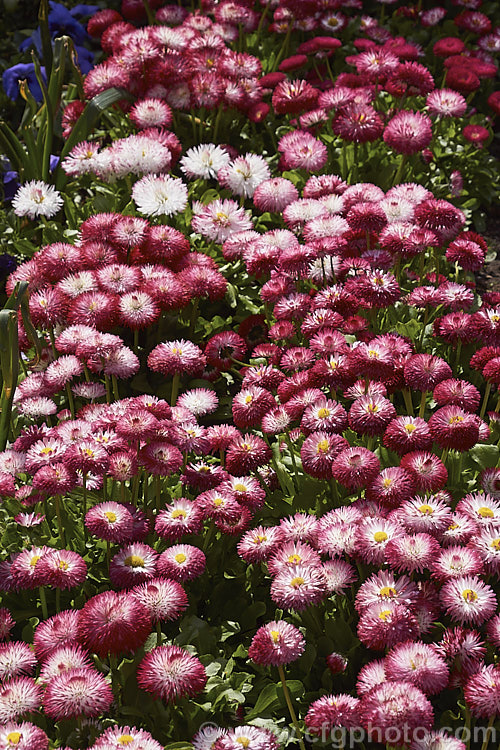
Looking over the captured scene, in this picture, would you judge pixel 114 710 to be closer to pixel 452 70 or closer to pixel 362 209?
pixel 362 209

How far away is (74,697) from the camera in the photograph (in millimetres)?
1556

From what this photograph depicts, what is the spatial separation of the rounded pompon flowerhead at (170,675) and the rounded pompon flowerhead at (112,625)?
0.05 metres

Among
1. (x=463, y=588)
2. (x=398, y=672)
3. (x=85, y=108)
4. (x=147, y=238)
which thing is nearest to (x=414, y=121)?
(x=147, y=238)

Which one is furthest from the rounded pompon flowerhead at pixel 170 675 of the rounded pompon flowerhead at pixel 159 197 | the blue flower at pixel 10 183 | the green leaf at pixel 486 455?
the blue flower at pixel 10 183

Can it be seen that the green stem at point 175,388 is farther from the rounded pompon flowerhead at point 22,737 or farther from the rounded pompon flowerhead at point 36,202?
the rounded pompon flowerhead at point 22,737

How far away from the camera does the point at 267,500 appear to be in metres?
2.32

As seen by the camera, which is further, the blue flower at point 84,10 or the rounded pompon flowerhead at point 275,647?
the blue flower at point 84,10

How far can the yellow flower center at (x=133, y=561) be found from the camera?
1.90 metres

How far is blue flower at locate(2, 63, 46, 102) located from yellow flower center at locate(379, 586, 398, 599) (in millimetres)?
3489

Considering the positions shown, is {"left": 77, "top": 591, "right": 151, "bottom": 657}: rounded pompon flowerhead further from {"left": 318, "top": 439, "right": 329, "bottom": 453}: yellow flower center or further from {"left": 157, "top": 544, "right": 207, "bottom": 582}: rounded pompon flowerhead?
{"left": 318, "top": 439, "right": 329, "bottom": 453}: yellow flower center

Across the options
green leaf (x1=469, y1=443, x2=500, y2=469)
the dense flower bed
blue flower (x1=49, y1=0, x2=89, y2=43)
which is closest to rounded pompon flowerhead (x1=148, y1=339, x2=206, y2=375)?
the dense flower bed

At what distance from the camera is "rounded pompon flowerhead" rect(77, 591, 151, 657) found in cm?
165

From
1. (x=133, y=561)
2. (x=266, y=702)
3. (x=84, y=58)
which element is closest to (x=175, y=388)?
(x=133, y=561)

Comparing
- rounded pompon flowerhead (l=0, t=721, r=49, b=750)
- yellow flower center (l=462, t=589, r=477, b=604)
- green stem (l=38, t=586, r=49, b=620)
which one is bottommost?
green stem (l=38, t=586, r=49, b=620)
